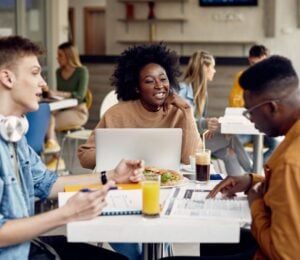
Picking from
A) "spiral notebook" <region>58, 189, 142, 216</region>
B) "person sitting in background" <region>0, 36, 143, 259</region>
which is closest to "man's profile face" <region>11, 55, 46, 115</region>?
"person sitting in background" <region>0, 36, 143, 259</region>

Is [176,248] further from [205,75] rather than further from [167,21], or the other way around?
[167,21]

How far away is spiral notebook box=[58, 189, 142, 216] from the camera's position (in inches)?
74.0

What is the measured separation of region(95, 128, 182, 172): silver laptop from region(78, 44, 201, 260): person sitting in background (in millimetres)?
343

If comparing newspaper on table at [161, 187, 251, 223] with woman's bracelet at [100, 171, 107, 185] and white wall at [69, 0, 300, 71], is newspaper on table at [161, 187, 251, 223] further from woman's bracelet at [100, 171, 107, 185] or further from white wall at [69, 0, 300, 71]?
white wall at [69, 0, 300, 71]

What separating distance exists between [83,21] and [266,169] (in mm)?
11172

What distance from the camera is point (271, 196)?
5.19 feet

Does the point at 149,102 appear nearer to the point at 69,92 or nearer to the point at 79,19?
the point at 69,92

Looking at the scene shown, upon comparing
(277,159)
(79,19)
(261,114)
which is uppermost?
(79,19)

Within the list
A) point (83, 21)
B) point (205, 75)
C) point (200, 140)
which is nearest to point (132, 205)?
point (200, 140)

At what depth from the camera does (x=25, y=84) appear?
75.3 inches

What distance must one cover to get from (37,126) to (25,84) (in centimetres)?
232

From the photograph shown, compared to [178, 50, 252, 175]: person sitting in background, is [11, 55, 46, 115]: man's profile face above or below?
above

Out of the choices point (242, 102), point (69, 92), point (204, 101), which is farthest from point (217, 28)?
point (204, 101)

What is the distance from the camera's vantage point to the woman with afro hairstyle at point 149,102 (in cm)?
288
